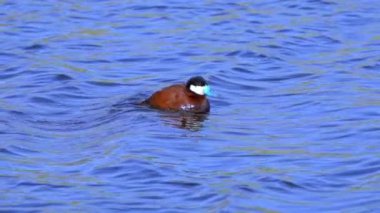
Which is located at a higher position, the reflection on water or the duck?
the duck

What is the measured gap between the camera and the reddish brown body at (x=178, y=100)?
A: 45.2 feet

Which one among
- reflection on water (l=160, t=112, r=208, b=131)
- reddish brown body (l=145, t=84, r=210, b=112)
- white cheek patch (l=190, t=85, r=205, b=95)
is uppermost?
white cheek patch (l=190, t=85, r=205, b=95)

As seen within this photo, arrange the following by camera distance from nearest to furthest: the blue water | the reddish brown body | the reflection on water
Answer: the blue water < the reflection on water < the reddish brown body

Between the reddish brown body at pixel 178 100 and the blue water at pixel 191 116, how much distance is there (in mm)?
136

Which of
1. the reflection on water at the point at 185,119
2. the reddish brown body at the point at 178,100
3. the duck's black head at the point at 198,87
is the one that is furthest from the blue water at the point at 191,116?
the duck's black head at the point at 198,87

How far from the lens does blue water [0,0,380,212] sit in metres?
10.3

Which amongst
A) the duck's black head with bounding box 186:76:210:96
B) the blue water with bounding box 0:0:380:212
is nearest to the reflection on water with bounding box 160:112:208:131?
the blue water with bounding box 0:0:380:212

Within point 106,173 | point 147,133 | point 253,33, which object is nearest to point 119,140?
point 147,133

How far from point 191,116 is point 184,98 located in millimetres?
245

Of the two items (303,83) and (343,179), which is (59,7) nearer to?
(303,83)

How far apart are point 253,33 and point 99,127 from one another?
6.32m

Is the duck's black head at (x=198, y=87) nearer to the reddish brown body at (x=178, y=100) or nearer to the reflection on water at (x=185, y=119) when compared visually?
the reddish brown body at (x=178, y=100)

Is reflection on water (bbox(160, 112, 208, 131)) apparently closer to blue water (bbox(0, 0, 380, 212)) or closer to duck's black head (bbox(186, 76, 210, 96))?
blue water (bbox(0, 0, 380, 212))

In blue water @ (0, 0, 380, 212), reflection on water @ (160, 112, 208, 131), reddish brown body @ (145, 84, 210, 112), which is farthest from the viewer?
Result: reddish brown body @ (145, 84, 210, 112)
